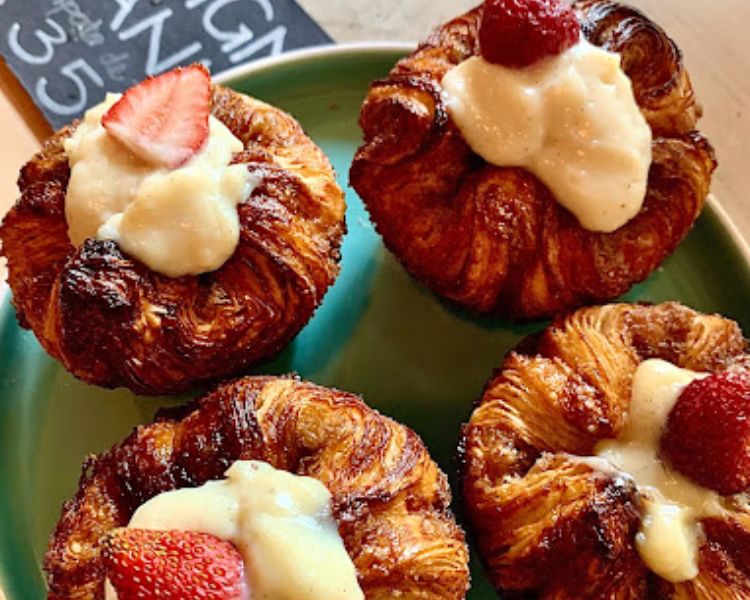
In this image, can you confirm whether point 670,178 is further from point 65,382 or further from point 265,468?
point 65,382

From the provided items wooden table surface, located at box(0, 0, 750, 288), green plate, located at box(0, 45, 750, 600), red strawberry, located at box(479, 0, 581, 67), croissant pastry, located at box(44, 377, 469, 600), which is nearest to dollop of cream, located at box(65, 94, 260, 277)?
croissant pastry, located at box(44, 377, 469, 600)

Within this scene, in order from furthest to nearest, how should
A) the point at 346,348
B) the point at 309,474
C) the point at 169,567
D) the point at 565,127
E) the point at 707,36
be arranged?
1. the point at 707,36
2. the point at 346,348
3. the point at 565,127
4. the point at 309,474
5. the point at 169,567

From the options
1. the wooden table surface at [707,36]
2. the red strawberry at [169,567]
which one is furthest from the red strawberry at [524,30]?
the red strawberry at [169,567]

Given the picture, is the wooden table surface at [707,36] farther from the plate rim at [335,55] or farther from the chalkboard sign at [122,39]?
the plate rim at [335,55]

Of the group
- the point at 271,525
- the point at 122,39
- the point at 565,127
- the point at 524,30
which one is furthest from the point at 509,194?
the point at 122,39

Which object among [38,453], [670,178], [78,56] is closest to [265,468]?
[38,453]

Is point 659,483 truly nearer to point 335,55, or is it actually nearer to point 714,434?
point 714,434
